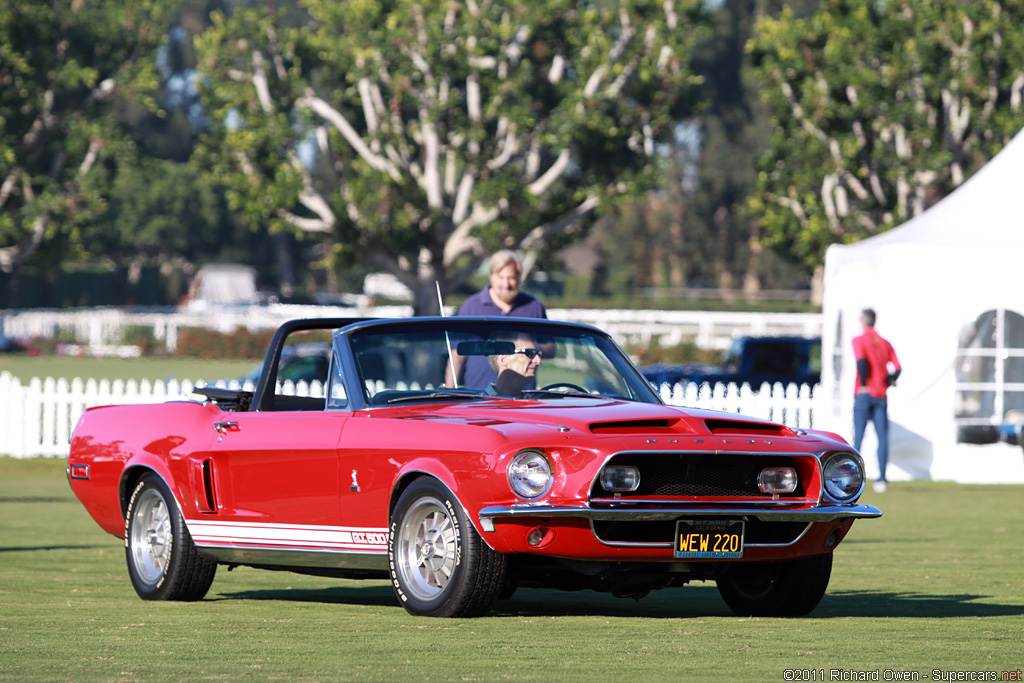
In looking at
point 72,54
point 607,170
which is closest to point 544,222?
point 607,170

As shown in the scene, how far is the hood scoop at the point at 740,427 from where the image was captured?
740 centimetres

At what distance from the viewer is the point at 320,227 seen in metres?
37.0

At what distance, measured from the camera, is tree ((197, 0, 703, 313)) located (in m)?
35.6

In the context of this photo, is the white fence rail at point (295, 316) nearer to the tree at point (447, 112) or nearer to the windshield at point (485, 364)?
the tree at point (447, 112)

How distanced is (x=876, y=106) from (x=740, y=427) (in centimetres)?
2898

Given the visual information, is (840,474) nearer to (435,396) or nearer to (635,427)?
(635,427)

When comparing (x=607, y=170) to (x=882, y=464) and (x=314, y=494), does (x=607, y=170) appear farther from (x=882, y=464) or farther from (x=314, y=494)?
(x=314, y=494)

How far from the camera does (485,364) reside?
8.17 m

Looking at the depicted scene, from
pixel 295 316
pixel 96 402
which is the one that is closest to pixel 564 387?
pixel 96 402

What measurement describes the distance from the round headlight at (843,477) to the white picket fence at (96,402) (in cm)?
1280

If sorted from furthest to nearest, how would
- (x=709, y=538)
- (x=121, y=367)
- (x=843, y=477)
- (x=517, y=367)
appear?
(x=121, y=367), (x=517, y=367), (x=843, y=477), (x=709, y=538)

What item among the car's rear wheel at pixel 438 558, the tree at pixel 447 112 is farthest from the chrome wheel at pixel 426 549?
the tree at pixel 447 112

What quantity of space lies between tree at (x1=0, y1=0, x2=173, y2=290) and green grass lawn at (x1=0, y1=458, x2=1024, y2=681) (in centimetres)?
3353
